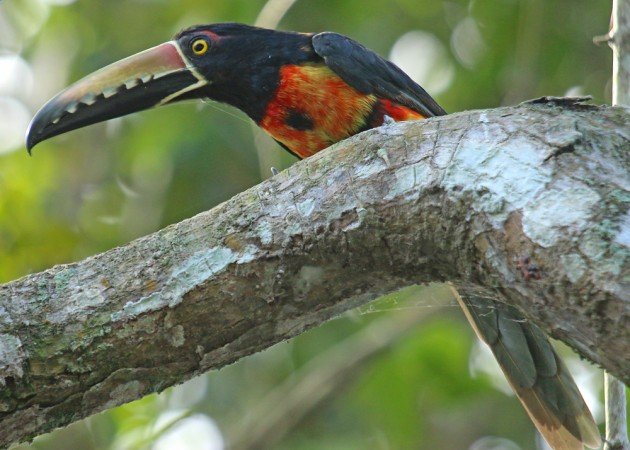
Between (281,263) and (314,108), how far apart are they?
5.73 feet

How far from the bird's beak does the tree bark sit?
140cm

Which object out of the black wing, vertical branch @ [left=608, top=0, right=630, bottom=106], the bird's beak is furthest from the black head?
vertical branch @ [left=608, top=0, right=630, bottom=106]

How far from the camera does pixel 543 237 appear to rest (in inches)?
93.0

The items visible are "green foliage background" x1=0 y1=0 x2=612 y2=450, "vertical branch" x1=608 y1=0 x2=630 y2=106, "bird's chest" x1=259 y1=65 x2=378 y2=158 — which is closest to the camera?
"vertical branch" x1=608 y1=0 x2=630 y2=106

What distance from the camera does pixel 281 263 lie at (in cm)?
276

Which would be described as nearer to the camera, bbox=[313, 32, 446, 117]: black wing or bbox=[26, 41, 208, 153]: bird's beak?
bbox=[26, 41, 208, 153]: bird's beak

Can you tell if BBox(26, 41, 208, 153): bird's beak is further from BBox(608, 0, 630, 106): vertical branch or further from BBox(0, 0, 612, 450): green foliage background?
BBox(608, 0, 630, 106): vertical branch

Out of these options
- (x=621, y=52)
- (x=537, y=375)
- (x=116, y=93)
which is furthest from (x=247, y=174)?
(x=621, y=52)

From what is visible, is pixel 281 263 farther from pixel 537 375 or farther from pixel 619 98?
pixel 537 375

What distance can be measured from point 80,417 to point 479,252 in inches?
48.2

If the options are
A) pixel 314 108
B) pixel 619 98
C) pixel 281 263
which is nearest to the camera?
pixel 281 263

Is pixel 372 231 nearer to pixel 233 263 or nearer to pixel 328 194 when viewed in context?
pixel 328 194

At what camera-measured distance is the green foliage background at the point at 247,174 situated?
5.82 meters

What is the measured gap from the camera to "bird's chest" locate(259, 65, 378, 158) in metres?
4.38
